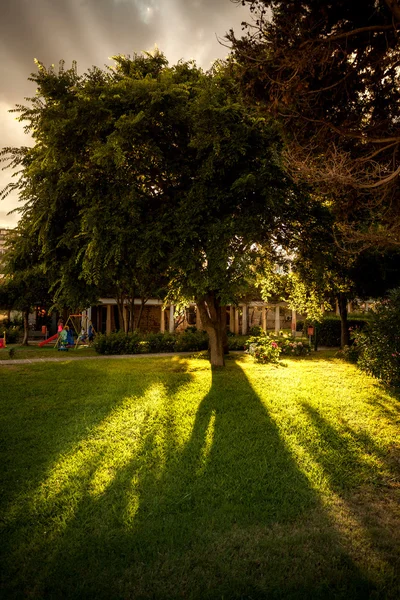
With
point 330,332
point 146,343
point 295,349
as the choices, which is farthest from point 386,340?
point 330,332

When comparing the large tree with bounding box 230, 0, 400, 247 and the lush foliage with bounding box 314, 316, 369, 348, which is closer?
the large tree with bounding box 230, 0, 400, 247

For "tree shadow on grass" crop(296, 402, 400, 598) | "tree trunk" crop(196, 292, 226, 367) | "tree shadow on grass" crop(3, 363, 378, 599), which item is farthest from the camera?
"tree trunk" crop(196, 292, 226, 367)

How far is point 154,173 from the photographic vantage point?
11375 mm

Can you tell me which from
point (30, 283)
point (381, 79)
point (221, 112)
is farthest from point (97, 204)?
point (30, 283)

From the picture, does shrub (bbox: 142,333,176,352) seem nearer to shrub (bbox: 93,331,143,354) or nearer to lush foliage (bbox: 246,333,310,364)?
shrub (bbox: 93,331,143,354)

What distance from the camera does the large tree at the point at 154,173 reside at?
959 cm

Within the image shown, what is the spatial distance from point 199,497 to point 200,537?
0.82m

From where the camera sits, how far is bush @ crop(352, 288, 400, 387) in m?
9.25

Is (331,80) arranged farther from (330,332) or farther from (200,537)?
(330,332)

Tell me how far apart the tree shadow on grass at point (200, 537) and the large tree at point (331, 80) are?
14.8ft

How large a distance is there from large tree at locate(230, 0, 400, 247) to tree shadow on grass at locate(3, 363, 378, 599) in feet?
14.8

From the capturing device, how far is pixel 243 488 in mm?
4688

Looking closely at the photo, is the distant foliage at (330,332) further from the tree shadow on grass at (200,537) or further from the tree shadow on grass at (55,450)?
the tree shadow on grass at (200,537)

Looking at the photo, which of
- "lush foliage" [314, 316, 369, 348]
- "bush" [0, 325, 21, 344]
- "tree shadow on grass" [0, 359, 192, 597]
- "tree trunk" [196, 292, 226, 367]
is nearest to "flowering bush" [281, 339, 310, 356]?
"tree trunk" [196, 292, 226, 367]
